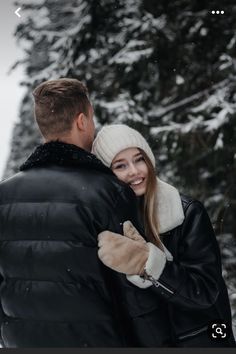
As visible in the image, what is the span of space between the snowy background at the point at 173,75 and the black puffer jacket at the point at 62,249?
479cm

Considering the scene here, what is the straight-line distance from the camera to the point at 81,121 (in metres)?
2.57

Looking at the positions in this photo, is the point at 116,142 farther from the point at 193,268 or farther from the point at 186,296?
the point at 186,296

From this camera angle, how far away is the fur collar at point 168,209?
270 centimetres

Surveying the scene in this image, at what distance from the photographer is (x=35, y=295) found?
241cm

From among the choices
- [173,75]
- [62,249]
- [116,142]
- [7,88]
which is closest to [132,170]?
[116,142]

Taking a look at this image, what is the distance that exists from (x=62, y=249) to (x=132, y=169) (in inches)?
24.8

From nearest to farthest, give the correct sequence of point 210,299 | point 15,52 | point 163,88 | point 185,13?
point 210,299 → point 185,13 → point 163,88 → point 15,52

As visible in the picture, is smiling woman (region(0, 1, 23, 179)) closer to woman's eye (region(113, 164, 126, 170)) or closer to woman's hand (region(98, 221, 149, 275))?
woman's eye (region(113, 164, 126, 170))

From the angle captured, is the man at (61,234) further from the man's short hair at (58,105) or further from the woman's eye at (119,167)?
the woman's eye at (119,167)

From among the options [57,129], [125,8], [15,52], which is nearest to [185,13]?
[125,8]

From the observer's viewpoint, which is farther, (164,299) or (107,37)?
(107,37)

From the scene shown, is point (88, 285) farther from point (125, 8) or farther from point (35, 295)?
point (125, 8)

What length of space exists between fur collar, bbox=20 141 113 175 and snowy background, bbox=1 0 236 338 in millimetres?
4747

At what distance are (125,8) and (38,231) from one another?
6465 millimetres
